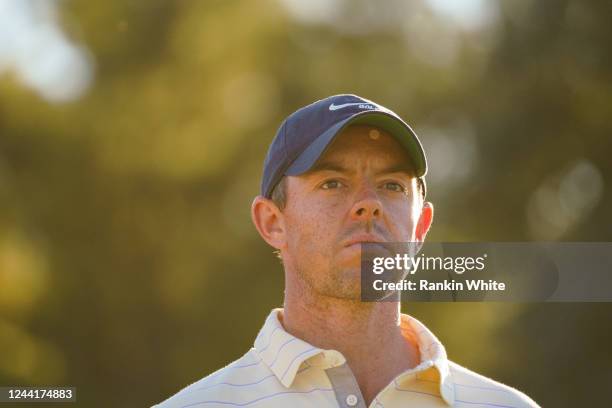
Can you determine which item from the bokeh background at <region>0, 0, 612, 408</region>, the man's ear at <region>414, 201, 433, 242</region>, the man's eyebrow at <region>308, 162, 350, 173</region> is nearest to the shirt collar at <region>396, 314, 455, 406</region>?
the man's ear at <region>414, 201, 433, 242</region>

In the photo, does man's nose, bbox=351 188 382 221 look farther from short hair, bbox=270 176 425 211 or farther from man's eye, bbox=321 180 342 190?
short hair, bbox=270 176 425 211

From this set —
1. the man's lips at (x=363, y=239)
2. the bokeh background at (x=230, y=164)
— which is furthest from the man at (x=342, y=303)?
the bokeh background at (x=230, y=164)

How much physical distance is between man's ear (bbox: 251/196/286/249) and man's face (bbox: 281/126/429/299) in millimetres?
47

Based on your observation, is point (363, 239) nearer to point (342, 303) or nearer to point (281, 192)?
point (342, 303)

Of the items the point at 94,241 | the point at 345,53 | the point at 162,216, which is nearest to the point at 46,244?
the point at 94,241

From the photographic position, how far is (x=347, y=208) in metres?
3.13

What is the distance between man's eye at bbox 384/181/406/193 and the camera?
3.21 meters

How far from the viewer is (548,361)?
10.5 metres

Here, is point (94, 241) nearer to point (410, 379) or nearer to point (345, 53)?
point (345, 53)

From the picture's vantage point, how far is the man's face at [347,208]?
3.10m

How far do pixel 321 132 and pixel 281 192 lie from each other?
24 cm

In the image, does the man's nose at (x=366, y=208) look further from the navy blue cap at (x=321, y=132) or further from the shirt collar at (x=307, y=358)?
the shirt collar at (x=307, y=358)

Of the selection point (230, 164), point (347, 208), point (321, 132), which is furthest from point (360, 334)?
point (230, 164)

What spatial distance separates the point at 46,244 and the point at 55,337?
3.00ft
